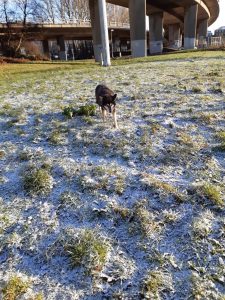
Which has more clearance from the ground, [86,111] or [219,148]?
[86,111]

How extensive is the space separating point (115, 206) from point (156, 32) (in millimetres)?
47786

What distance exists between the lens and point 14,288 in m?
2.88

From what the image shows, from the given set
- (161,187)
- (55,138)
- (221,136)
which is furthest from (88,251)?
(221,136)

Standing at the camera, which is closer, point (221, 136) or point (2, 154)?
point (2, 154)

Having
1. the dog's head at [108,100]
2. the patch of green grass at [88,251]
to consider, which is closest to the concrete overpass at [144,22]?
the dog's head at [108,100]

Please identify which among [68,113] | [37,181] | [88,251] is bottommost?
[88,251]

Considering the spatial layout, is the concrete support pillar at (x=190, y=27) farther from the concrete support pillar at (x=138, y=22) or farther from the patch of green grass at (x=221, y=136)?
the patch of green grass at (x=221, y=136)

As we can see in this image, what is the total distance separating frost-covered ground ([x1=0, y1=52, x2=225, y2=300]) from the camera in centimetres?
296

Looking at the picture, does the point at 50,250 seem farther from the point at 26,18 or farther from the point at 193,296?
the point at 26,18

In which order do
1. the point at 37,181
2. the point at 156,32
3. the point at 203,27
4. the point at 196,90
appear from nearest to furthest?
the point at 37,181, the point at 196,90, the point at 156,32, the point at 203,27

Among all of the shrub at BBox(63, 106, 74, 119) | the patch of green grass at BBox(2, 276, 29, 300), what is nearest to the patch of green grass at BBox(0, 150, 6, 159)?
the shrub at BBox(63, 106, 74, 119)

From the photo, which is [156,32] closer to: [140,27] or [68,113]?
[140,27]

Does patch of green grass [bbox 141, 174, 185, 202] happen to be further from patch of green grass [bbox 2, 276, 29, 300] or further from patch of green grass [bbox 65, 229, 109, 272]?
patch of green grass [bbox 2, 276, 29, 300]

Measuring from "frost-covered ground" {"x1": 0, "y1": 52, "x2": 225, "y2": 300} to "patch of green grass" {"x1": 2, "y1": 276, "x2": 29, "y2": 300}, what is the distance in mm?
11
